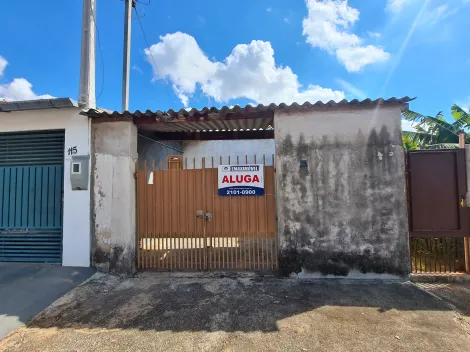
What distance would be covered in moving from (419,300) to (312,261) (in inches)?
64.6

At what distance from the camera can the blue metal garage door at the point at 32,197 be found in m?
5.46

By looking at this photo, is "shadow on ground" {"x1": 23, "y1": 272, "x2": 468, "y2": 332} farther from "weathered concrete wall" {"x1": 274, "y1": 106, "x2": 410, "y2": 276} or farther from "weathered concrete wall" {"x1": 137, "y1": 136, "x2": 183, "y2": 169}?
"weathered concrete wall" {"x1": 137, "y1": 136, "x2": 183, "y2": 169}

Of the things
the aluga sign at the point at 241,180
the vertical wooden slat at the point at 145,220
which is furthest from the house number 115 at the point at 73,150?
the aluga sign at the point at 241,180

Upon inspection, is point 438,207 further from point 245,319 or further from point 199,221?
point 199,221

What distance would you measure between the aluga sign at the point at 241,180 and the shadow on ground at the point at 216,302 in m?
1.59

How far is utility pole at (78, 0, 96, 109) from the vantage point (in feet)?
19.1

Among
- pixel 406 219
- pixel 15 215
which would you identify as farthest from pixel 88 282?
pixel 406 219

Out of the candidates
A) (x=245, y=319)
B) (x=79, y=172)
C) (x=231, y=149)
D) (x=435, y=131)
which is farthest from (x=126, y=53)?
(x=435, y=131)

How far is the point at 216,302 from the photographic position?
3953mm

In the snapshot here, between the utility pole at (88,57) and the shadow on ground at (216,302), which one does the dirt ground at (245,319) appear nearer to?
the shadow on ground at (216,302)

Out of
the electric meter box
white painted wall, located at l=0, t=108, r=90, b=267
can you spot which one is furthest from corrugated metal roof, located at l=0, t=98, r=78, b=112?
the electric meter box

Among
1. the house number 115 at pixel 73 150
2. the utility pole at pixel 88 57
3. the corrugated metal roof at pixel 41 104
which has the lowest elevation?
the house number 115 at pixel 73 150

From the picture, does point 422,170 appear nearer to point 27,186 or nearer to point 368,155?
point 368,155

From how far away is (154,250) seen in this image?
17.4ft
